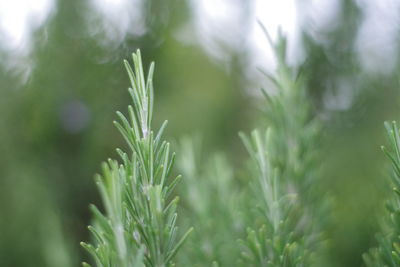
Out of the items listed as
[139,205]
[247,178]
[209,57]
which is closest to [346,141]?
[247,178]

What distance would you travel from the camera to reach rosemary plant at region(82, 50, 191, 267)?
0.92ft

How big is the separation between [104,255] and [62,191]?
14.6 inches

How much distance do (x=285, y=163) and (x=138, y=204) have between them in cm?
19

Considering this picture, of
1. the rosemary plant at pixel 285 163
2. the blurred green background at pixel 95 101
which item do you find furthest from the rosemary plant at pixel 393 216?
the blurred green background at pixel 95 101

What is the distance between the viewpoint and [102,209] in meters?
0.68

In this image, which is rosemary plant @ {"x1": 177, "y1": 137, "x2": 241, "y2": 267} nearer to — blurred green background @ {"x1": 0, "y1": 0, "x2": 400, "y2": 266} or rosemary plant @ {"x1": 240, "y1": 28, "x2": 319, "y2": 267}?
rosemary plant @ {"x1": 240, "y1": 28, "x2": 319, "y2": 267}

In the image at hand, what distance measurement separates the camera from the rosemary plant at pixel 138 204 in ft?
0.92

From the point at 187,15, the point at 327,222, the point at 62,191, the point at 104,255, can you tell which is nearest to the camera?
the point at 104,255

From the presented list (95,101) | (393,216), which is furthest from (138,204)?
(95,101)

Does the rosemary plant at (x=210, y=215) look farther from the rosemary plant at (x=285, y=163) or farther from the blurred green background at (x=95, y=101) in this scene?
the blurred green background at (x=95, y=101)

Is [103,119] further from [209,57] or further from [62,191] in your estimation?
[209,57]

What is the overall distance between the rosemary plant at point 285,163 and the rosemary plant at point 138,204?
91 millimetres

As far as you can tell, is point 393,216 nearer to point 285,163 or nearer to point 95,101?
point 285,163

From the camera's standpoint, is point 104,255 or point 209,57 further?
point 209,57
